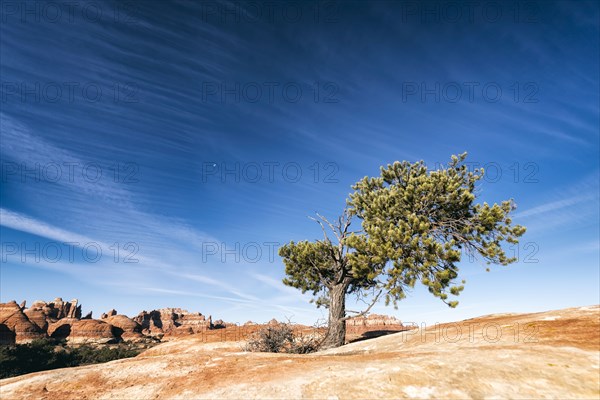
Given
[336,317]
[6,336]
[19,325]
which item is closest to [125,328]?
[19,325]

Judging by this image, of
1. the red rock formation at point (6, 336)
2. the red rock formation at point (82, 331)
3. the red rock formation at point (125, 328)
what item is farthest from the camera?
the red rock formation at point (125, 328)

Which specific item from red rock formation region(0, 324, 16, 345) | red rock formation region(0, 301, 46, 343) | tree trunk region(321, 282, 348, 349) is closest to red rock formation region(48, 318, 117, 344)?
red rock formation region(0, 301, 46, 343)

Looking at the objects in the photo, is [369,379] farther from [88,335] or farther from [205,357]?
[88,335]

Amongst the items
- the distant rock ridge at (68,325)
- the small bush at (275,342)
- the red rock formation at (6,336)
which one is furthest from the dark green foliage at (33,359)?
the small bush at (275,342)

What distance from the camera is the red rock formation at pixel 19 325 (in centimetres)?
10769

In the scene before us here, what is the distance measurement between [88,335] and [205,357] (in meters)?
134

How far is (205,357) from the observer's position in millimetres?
10453

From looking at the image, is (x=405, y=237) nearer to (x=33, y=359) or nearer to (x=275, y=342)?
(x=275, y=342)

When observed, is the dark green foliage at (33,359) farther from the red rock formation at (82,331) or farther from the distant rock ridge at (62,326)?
the red rock formation at (82,331)

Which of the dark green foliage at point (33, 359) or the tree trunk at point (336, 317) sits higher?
the tree trunk at point (336, 317)

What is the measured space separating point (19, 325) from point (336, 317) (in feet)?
459

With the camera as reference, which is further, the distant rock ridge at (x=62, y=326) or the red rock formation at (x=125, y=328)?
the red rock formation at (x=125, y=328)

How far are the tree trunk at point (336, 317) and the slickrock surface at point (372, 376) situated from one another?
31.6ft

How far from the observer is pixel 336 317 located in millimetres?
20297
